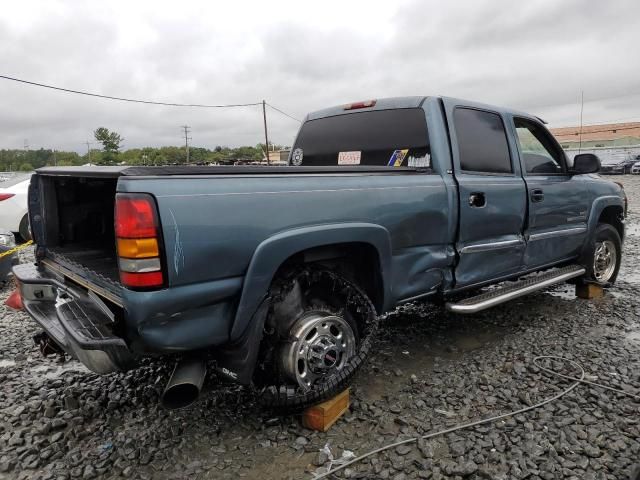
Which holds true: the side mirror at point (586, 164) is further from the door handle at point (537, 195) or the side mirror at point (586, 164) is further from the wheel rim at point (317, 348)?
the wheel rim at point (317, 348)

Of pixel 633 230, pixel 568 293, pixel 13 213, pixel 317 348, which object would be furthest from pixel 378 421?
pixel 633 230

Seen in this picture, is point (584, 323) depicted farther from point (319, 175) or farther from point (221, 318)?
point (221, 318)

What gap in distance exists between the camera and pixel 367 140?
3.92m

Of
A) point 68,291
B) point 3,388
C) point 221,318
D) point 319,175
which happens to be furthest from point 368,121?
point 3,388

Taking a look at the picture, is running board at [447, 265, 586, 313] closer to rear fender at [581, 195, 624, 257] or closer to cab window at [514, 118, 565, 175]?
rear fender at [581, 195, 624, 257]

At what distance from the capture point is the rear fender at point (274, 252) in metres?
2.33

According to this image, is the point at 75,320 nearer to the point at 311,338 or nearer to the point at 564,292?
the point at 311,338

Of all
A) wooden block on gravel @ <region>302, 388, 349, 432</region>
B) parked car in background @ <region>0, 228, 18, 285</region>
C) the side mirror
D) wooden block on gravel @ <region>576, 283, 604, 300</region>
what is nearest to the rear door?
the side mirror

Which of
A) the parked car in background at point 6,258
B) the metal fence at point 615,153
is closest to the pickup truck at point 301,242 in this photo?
the parked car in background at point 6,258

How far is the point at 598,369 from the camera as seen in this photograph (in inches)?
140

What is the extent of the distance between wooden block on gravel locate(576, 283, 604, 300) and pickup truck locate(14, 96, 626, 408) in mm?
980

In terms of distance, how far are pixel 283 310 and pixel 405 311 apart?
2654 mm

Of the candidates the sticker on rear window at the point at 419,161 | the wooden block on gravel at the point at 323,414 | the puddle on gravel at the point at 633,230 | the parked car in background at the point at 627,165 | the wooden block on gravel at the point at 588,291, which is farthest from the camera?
the parked car in background at the point at 627,165

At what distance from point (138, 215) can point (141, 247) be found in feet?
0.46
